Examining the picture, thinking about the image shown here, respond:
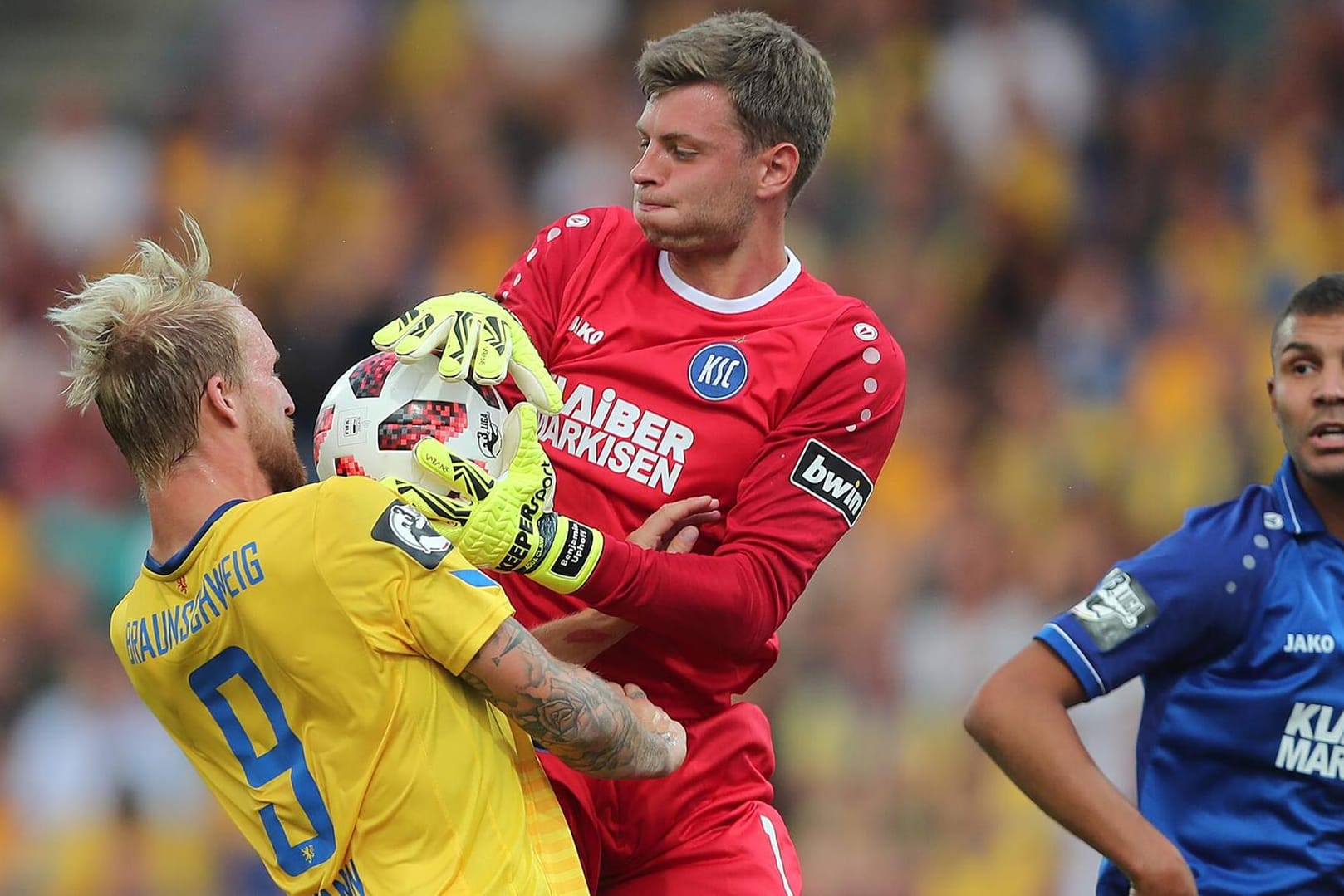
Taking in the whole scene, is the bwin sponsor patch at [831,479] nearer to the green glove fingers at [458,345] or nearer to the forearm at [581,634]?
the forearm at [581,634]

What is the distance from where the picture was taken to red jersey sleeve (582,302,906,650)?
11.5 ft

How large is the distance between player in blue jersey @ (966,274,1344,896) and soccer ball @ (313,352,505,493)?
4.36 feet

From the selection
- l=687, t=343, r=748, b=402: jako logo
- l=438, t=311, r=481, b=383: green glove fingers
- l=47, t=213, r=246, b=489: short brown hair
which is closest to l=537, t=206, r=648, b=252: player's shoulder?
l=687, t=343, r=748, b=402: jako logo

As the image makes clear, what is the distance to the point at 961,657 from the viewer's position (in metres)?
8.12

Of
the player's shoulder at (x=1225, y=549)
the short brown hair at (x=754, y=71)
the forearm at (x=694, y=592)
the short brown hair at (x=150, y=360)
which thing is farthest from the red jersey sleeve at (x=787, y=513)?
the short brown hair at (x=150, y=360)

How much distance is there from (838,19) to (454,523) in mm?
7290

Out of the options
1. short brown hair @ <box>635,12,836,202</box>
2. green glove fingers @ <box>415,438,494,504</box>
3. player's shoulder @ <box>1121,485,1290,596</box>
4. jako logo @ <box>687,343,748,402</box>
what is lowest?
green glove fingers @ <box>415,438,494,504</box>

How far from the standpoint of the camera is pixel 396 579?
3.05 m

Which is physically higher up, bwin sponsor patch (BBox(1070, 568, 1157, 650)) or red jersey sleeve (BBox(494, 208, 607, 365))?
red jersey sleeve (BBox(494, 208, 607, 365))

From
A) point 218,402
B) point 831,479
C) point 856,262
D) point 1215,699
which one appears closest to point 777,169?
point 831,479

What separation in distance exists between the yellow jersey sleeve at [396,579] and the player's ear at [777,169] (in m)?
1.28

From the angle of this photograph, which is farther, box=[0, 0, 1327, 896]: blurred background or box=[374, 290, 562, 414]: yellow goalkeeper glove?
box=[0, 0, 1327, 896]: blurred background

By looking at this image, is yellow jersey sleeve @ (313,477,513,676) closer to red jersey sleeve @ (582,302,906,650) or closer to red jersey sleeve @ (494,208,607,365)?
red jersey sleeve @ (582,302,906,650)

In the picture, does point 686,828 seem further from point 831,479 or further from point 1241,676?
point 1241,676
